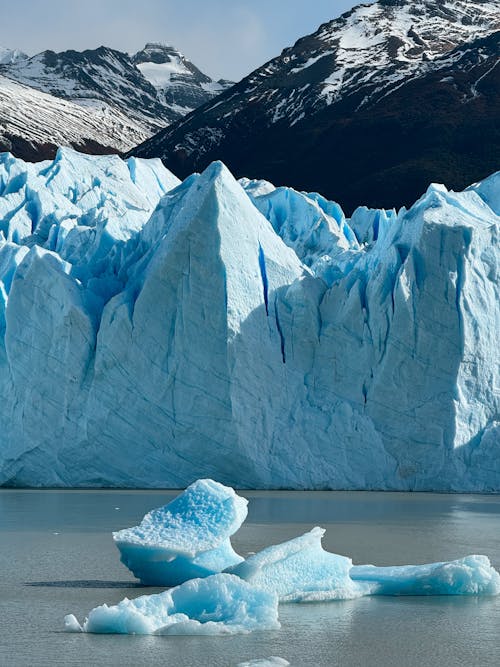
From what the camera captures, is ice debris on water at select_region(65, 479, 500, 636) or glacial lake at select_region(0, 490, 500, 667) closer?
glacial lake at select_region(0, 490, 500, 667)

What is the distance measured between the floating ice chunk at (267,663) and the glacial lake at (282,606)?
65mm

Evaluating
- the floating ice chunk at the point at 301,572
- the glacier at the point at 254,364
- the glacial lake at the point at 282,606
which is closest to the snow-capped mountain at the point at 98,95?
the glacier at the point at 254,364

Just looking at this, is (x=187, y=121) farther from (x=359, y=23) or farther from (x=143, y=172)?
(x=143, y=172)

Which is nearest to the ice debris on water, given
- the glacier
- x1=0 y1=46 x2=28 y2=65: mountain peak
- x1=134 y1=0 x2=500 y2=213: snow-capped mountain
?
the glacier

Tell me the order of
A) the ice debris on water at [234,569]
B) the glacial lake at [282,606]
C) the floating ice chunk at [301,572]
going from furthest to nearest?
the floating ice chunk at [301,572], the ice debris on water at [234,569], the glacial lake at [282,606]

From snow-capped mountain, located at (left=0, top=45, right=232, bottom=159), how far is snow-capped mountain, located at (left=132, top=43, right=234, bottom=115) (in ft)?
0.31

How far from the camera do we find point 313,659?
6184 millimetres

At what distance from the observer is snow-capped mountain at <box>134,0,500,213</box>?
4750 cm

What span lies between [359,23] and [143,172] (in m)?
40.2

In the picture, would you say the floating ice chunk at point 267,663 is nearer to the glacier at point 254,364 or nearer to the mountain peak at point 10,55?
the glacier at point 254,364

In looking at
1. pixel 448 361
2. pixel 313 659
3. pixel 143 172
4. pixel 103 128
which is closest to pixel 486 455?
pixel 448 361

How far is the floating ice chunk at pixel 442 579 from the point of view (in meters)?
8.09

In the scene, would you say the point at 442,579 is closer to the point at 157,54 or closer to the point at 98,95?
the point at 98,95

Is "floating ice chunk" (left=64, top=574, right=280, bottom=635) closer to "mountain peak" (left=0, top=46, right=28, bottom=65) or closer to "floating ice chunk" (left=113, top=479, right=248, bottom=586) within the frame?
"floating ice chunk" (left=113, top=479, right=248, bottom=586)
